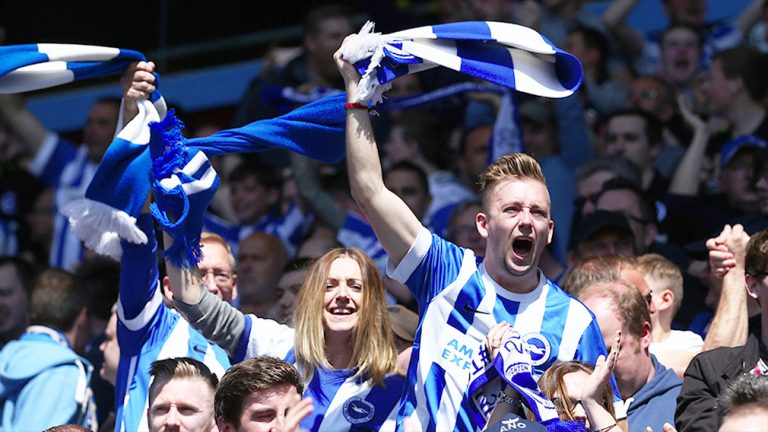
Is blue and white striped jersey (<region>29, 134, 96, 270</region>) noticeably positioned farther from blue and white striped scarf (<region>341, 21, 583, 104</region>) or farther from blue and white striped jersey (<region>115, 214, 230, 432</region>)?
blue and white striped scarf (<region>341, 21, 583, 104</region>)

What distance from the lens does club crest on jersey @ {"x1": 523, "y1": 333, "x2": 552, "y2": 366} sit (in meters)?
5.29

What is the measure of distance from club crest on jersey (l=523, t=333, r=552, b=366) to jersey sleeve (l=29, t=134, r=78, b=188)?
5945 mm

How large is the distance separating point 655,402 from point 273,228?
4.29 metres

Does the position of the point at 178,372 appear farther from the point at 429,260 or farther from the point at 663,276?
the point at 663,276

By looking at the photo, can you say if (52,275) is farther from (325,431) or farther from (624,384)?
(624,384)

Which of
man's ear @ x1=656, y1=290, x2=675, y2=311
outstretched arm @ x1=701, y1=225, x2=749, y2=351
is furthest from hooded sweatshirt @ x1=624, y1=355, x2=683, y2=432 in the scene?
man's ear @ x1=656, y1=290, x2=675, y2=311

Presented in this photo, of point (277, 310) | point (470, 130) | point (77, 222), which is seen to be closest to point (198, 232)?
point (77, 222)

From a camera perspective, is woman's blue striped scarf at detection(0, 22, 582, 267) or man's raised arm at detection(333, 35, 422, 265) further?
woman's blue striped scarf at detection(0, 22, 582, 267)

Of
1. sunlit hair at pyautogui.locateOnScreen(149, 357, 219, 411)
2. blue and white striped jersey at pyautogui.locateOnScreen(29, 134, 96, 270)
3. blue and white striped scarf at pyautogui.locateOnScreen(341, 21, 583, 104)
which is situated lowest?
sunlit hair at pyautogui.locateOnScreen(149, 357, 219, 411)

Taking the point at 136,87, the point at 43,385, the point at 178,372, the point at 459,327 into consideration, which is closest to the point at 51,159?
the point at 43,385

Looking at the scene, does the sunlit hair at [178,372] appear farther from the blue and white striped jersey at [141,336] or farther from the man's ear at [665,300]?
the man's ear at [665,300]

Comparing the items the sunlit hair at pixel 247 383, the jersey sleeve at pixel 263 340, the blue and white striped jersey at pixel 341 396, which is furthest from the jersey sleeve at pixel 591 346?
the jersey sleeve at pixel 263 340

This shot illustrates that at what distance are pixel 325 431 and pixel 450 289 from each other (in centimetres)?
83

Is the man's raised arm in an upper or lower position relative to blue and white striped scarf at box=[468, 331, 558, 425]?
upper
